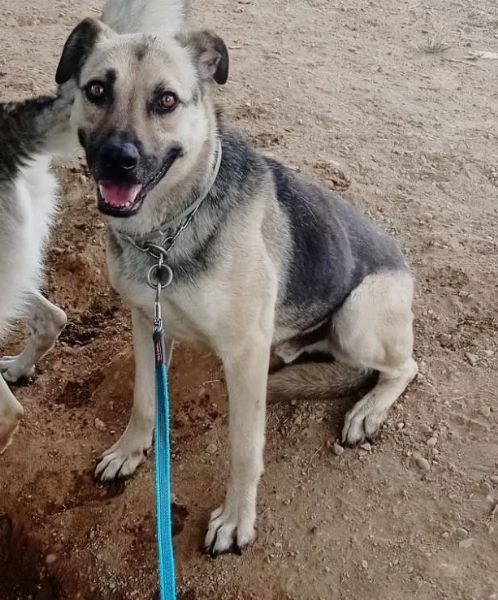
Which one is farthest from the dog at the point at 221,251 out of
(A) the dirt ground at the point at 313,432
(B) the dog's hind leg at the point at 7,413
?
(B) the dog's hind leg at the point at 7,413

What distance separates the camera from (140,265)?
2.88 m

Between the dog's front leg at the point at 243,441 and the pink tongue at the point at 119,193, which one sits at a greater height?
the pink tongue at the point at 119,193

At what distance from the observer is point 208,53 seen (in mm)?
2848

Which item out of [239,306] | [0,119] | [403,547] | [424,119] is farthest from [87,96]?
[424,119]

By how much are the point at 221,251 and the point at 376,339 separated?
1.02m

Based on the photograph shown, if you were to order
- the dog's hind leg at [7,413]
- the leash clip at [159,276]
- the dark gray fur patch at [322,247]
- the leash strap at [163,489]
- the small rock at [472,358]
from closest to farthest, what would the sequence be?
the leash strap at [163,489], the leash clip at [159,276], the dark gray fur patch at [322,247], the dog's hind leg at [7,413], the small rock at [472,358]

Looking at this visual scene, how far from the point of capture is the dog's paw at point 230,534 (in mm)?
3129

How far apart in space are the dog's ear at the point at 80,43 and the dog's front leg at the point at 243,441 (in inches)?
48.6

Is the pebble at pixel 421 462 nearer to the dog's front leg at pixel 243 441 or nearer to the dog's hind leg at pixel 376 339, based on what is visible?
the dog's hind leg at pixel 376 339

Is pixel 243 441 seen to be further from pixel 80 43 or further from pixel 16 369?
pixel 80 43

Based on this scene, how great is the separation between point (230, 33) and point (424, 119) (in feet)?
6.95

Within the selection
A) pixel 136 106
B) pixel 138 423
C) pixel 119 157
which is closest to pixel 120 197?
pixel 119 157

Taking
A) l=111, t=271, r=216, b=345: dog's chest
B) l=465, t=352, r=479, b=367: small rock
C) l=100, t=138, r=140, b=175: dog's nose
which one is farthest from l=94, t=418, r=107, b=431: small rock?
l=465, t=352, r=479, b=367: small rock

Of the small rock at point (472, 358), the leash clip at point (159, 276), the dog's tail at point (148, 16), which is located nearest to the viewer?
the leash clip at point (159, 276)
